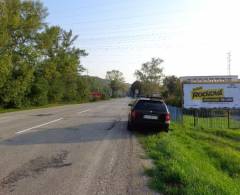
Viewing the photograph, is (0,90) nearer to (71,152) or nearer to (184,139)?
(184,139)

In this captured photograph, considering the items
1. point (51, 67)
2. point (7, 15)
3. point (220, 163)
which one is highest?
point (7, 15)

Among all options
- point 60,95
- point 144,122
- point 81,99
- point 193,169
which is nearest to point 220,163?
point 193,169

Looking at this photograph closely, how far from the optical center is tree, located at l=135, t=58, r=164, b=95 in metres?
74.6

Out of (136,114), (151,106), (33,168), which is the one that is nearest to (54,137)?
(136,114)

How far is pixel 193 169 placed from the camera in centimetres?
834

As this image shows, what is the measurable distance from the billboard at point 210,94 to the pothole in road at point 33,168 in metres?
15.9

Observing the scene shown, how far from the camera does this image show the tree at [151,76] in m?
74.6

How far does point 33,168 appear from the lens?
27.8 feet

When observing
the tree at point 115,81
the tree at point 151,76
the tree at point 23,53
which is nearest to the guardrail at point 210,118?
the tree at point 23,53

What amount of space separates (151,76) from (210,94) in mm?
50887

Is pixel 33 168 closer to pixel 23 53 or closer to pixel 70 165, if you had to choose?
pixel 70 165

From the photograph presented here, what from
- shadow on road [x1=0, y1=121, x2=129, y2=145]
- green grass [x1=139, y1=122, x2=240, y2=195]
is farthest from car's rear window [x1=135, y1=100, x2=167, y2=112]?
green grass [x1=139, y1=122, x2=240, y2=195]

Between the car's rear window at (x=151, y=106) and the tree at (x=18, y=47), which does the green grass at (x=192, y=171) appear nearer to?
the car's rear window at (x=151, y=106)

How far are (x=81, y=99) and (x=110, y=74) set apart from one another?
3894 inches
